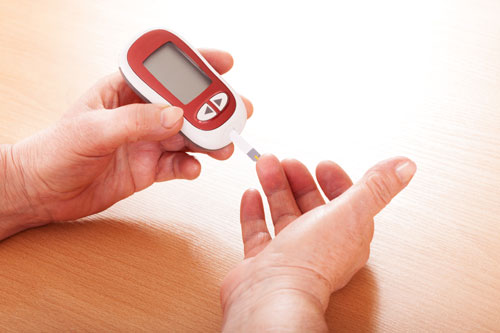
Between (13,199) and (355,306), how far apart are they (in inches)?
19.4

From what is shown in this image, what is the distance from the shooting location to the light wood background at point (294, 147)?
1.95ft

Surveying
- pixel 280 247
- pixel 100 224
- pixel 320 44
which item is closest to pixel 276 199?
pixel 280 247

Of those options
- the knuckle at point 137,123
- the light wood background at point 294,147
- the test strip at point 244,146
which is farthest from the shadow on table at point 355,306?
the knuckle at point 137,123

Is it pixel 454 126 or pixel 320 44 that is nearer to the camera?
pixel 454 126

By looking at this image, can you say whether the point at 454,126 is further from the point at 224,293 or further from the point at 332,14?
the point at 224,293

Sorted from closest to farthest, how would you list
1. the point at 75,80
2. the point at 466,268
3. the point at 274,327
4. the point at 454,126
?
the point at 274,327 → the point at 466,268 → the point at 454,126 → the point at 75,80

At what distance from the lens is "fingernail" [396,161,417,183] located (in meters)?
0.54

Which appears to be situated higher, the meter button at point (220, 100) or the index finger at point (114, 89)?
the index finger at point (114, 89)

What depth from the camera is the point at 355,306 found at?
589mm

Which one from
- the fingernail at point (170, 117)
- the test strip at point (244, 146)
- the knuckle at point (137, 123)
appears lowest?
the test strip at point (244, 146)

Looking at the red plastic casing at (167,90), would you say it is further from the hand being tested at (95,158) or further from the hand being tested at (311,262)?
the hand being tested at (311,262)

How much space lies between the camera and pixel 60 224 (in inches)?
27.1

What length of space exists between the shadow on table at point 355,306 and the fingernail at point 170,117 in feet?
0.99

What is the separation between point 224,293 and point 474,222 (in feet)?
1.15
